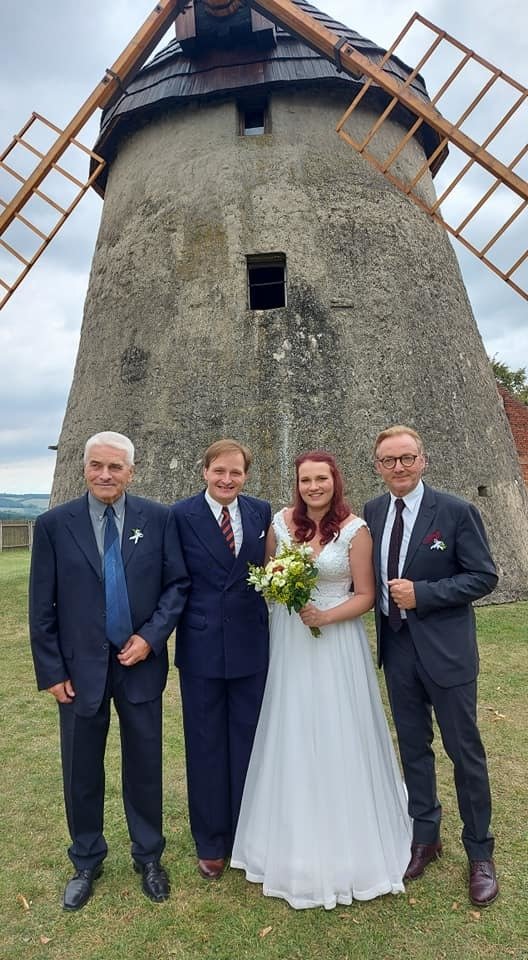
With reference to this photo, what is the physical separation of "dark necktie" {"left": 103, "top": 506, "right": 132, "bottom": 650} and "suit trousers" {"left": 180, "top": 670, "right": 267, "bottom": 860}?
42 centimetres

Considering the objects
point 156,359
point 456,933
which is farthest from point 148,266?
point 456,933

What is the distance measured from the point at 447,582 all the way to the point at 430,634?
0.26 meters

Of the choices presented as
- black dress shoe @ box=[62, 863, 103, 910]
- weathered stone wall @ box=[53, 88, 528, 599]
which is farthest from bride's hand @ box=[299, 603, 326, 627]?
weathered stone wall @ box=[53, 88, 528, 599]

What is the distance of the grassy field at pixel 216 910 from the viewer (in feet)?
8.27

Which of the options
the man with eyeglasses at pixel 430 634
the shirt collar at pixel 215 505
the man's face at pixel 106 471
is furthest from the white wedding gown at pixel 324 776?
the man's face at pixel 106 471

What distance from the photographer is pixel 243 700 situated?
3045 millimetres

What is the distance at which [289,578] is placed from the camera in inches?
107

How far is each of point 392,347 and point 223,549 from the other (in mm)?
5811

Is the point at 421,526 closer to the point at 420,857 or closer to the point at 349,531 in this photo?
the point at 349,531

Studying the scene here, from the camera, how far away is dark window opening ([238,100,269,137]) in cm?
871

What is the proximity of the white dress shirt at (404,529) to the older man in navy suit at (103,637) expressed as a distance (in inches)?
37.8

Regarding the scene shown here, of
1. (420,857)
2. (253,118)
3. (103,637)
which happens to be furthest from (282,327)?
(420,857)

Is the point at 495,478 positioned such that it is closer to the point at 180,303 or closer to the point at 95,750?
the point at 180,303

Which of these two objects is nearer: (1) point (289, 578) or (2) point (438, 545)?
(1) point (289, 578)
